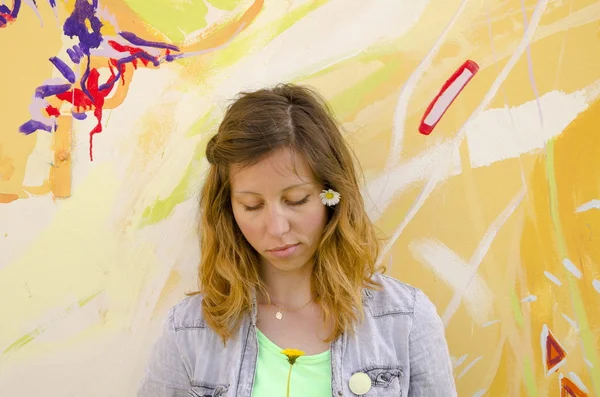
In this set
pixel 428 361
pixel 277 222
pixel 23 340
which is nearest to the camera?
pixel 277 222

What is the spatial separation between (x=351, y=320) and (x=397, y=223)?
312 mm

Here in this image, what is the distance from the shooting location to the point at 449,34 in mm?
1481

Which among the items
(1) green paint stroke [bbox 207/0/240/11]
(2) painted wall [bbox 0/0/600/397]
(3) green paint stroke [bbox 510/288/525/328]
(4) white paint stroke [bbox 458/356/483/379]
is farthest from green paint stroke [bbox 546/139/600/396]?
(1) green paint stroke [bbox 207/0/240/11]

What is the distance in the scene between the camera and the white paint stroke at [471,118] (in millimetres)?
1460

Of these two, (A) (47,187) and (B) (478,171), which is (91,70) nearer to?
(A) (47,187)

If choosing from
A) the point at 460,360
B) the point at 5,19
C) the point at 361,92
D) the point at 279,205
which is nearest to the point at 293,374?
the point at 279,205

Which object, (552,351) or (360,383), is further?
(552,351)

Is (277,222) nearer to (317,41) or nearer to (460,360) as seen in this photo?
(317,41)

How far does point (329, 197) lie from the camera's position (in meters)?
1.28

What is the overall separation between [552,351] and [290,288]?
67cm

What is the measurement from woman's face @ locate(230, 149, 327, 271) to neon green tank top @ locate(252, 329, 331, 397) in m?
0.21

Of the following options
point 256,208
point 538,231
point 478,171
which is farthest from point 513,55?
point 256,208

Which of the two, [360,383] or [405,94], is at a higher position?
[405,94]

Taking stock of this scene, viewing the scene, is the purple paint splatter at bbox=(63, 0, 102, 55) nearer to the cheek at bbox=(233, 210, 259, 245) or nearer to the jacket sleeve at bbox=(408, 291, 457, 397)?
the cheek at bbox=(233, 210, 259, 245)
